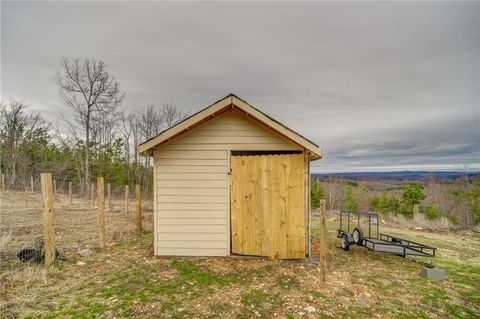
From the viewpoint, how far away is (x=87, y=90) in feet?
71.2

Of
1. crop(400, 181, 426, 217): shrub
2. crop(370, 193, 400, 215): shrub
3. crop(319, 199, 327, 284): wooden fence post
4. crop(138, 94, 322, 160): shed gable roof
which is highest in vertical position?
crop(138, 94, 322, 160): shed gable roof

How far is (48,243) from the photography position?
5414mm

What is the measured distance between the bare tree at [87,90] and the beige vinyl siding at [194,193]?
18737mm

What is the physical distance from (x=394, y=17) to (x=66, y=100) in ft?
81.0

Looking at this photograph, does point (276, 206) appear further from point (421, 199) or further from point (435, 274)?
point (421, 199)

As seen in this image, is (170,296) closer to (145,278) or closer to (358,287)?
(145,278)

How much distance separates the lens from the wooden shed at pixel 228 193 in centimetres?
616

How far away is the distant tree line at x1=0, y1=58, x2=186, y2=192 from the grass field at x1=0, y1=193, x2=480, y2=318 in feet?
59.5

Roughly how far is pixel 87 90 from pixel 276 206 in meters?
22.5

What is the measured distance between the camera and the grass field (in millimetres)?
3873

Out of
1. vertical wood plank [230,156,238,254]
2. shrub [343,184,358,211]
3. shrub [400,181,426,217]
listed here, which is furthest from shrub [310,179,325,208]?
vertical wood plank [230,156,238,254]

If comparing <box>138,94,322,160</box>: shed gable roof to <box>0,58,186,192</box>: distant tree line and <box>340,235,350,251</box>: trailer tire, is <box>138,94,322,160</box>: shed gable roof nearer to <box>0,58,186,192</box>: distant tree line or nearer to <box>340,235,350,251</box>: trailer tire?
<box>340,235,350,251</box>: trailer tire

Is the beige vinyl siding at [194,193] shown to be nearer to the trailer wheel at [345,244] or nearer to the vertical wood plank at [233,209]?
the vertical wood plank at [233,209]

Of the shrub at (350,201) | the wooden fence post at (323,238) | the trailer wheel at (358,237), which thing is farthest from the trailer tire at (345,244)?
the shrub at (350,201)
